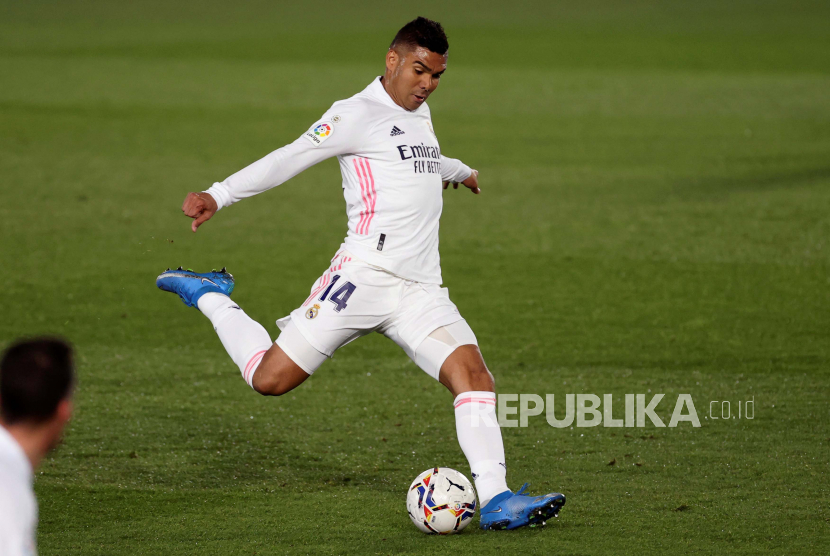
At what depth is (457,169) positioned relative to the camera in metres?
5.27

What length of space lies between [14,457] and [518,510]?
2372mm

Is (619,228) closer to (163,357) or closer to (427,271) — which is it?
(163,357)

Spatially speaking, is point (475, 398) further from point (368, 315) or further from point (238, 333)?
point (238, 333)

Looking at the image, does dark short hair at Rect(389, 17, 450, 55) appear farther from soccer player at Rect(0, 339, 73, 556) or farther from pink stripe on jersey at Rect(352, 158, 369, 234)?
soccer player at Rect(0, 339, 73, 556)

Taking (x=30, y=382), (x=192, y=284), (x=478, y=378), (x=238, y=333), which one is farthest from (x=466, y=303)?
(x=30, y=382)

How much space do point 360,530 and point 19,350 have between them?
227 cm

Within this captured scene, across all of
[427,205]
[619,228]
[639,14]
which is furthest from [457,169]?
[639,14]

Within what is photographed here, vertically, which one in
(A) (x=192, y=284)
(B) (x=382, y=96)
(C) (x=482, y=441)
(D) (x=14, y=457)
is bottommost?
(C) (x=482, y=441)

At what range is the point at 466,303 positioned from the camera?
8594mm

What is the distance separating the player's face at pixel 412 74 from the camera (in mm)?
4605

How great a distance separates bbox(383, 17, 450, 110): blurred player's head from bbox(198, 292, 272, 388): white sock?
Result: 1216mm

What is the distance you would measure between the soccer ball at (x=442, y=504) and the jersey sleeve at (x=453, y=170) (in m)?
1.53
